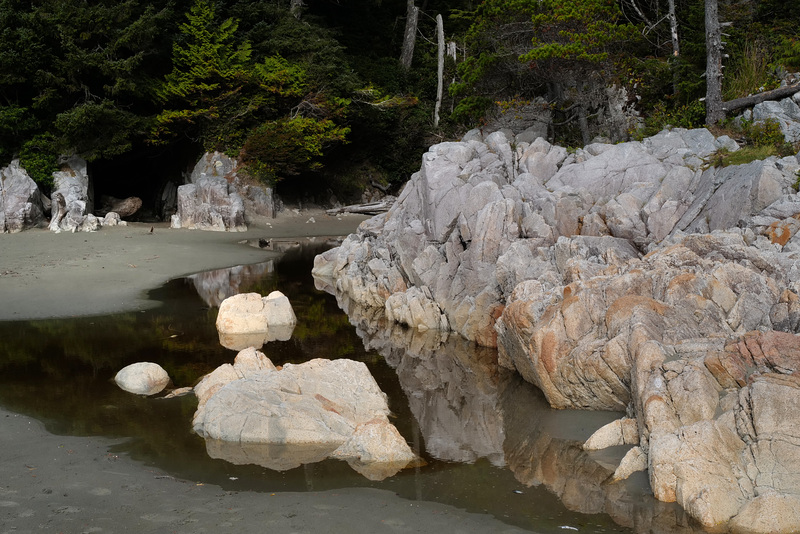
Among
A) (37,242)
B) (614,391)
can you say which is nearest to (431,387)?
(614,391)

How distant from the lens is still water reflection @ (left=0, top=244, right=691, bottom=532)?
6684 mm

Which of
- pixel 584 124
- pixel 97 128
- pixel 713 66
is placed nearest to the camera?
pixel 713 66

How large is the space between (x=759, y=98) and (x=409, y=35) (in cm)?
2451

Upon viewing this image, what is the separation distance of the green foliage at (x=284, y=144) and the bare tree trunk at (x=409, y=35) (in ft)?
30.7

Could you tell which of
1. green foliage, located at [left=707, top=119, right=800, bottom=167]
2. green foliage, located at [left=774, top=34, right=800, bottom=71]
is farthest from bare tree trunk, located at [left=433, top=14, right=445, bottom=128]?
green foliage, located at [left=707, top=119, right=800, bottom=167]

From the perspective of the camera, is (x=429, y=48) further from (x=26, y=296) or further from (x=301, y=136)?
(x=26, y=296)

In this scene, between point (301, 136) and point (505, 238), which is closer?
point (505, 238)

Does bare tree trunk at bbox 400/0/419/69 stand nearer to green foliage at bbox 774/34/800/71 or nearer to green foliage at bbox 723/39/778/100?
green foliage at bbox 723/39/778/100

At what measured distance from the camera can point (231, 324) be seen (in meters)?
13.0

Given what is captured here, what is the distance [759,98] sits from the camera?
55.9ft

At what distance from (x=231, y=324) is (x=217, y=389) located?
13.6ft

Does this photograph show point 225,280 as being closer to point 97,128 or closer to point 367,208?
point 97,128

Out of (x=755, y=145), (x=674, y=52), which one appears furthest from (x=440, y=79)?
(x=755, y=145)

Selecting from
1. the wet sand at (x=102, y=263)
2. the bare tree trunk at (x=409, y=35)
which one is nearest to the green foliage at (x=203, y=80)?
the wet sand at (x=102, y=263)
